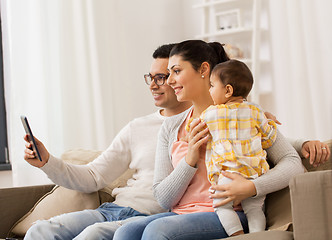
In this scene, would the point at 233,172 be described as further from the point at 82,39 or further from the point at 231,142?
the point at 82,39

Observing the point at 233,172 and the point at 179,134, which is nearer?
the point at 233,172

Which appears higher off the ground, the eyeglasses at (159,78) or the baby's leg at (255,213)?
the eyeglasses at (159,78)

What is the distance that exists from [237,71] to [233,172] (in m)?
0.33

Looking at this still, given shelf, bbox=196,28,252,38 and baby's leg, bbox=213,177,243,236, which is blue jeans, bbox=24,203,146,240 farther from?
shelf, bbox=196,28,252,38

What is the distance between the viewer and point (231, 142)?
1.56 metres

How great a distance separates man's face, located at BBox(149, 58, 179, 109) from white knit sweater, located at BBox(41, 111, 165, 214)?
0.08 metres

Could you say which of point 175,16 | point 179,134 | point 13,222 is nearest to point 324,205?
point 179,134

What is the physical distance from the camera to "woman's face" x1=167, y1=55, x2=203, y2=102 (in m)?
1.79

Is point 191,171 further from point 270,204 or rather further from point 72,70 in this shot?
point 72,70

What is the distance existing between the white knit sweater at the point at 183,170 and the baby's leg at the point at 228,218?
0.32 feet

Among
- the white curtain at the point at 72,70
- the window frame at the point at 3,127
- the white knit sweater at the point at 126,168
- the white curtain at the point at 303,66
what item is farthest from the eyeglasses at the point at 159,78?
the white curtain at the point at 303,66

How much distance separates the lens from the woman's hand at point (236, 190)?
150 centimetres

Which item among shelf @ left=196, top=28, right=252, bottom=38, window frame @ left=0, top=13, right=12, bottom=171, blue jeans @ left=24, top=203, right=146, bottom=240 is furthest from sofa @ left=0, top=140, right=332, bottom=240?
shelf @ left=196, top=28, right=252, bottom=38

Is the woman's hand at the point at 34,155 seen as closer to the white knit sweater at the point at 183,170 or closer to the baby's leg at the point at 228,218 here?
the white knit sweater at the point at 183,170
